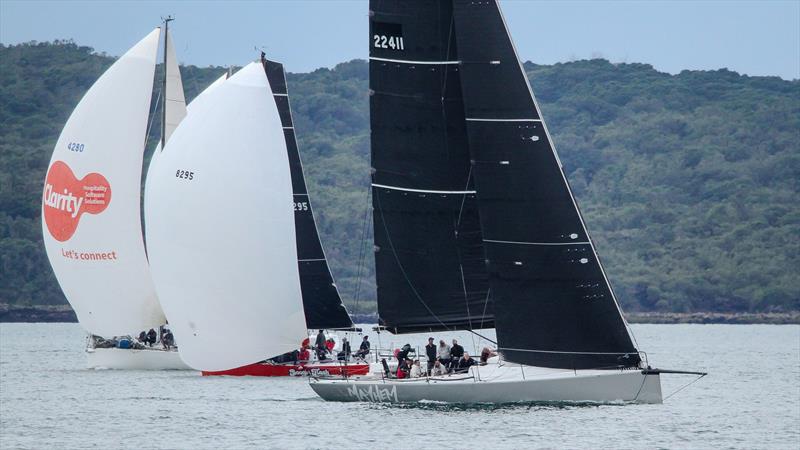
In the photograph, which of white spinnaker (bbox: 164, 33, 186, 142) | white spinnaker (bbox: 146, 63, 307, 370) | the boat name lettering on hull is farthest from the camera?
white spinnaker (bbox: 164, 33, 186, 142)

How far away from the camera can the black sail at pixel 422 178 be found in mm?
34812

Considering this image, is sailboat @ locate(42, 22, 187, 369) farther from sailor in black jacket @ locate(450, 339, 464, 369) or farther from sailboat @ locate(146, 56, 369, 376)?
sailor in black jacket @ locate(450, 339, 464, 369)

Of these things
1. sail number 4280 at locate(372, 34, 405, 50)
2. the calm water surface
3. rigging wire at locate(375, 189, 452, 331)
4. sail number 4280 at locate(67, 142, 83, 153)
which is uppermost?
sail number 4280 at locate(372, 34, 405, 50)

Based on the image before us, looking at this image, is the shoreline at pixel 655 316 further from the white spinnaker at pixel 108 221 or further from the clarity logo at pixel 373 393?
the clarity logo at pixel 373 393

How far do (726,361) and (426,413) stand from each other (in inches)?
1318

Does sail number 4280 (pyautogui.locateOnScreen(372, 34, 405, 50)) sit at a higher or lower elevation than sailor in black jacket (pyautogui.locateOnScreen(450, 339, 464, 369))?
higher

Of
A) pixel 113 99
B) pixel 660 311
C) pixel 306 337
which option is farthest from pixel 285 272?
pixel 660 311

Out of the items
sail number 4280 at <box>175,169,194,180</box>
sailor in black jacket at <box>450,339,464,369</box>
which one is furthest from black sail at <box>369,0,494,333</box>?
sail number 4280 at <box>175,169,194,180</box>

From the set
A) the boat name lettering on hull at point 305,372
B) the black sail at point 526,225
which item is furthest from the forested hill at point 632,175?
the black sail at point 526,225

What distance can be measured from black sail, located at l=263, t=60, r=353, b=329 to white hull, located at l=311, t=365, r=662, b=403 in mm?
11421

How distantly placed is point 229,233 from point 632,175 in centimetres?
12661

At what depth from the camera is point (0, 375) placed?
50.0m

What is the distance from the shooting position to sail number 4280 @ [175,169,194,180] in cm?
3956

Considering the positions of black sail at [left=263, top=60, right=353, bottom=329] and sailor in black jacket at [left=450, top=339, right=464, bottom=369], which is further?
black sail at [left=263, top=60, right=353, bottom=329]
